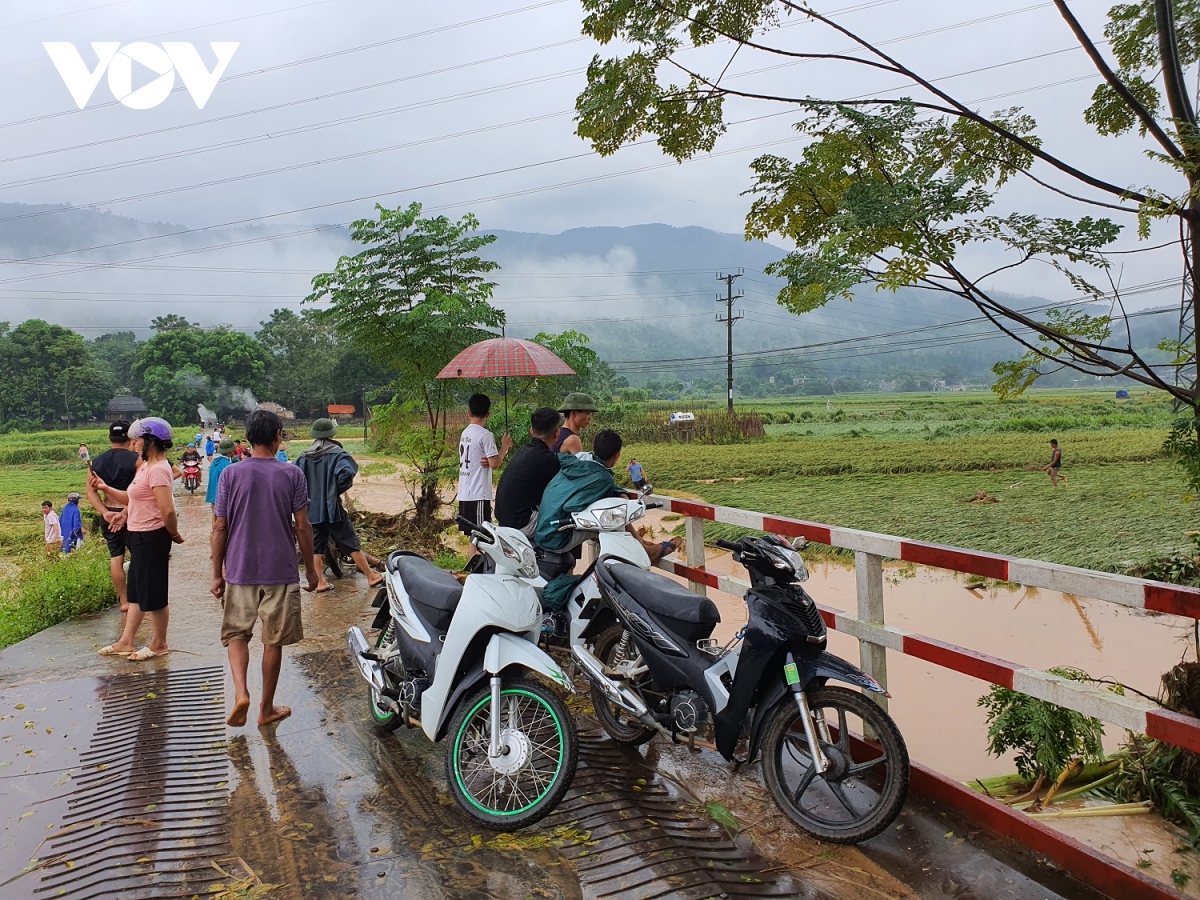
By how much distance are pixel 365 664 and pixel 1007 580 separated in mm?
3292

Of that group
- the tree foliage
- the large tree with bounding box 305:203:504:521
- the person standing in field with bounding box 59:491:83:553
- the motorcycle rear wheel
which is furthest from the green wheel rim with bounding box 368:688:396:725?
the person standing in field with bounding box 59:491:83:553

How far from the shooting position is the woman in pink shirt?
596 cm

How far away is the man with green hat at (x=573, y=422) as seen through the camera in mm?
6012

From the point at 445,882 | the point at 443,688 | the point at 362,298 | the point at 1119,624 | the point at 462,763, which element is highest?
the point at 362,298

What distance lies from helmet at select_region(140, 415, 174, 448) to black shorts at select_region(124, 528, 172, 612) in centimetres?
64

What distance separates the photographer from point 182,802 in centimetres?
396

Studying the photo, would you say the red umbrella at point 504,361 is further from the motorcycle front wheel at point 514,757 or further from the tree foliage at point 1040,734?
the tree foliage at point 1040,734

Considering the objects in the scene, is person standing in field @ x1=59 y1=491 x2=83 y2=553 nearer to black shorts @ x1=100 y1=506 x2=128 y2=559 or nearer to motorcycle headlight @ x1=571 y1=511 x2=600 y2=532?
black shorts @ x1=100 y1=506 x2=128 y2=559

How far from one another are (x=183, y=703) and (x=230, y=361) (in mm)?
82098

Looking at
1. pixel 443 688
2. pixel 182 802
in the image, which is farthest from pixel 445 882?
pixel 182 802

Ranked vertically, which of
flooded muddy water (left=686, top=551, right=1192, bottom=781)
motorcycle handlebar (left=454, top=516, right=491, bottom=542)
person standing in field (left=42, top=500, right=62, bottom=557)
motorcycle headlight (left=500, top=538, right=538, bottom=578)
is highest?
motorcycle handlebar (left=454, top=516, right=491, bottom=542)

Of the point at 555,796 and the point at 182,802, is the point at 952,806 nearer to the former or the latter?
the point at 555,796

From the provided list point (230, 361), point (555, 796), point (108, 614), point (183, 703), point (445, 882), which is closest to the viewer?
point (445, 882)

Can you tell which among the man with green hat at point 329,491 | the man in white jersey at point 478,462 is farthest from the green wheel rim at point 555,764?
the man with green hat at point 329,491
